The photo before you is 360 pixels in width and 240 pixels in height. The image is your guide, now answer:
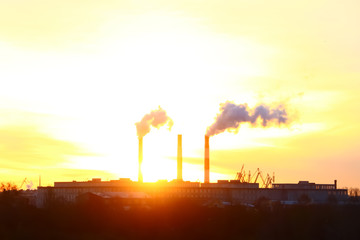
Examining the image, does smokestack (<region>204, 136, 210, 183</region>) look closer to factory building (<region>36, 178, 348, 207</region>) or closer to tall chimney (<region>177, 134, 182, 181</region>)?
factory building (<region>36, 178, 348, 207</region>)

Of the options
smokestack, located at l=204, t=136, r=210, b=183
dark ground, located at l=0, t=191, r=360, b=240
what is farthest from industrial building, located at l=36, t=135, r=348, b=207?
dark ground, located at l=0, t=191, r=360, b=240

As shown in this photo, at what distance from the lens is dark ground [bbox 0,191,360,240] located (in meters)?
52.4

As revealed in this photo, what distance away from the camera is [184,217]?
60281mm

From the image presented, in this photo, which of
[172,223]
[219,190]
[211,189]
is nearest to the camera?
[172,223]

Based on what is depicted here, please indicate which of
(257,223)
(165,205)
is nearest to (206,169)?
(165,205)

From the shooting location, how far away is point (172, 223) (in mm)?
58094

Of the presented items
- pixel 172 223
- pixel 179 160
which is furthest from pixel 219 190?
pixel 172 223

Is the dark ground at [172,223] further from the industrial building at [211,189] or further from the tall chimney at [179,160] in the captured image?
the industrial building at [211,189]

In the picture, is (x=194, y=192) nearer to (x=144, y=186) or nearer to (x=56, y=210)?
(x=144, y=186)

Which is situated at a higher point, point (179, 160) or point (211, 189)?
point (179, 160)

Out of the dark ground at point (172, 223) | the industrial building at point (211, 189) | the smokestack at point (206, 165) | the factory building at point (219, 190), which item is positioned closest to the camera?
the dark ground at point (172, 223)

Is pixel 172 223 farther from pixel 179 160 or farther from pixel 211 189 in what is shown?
pixel 211 189

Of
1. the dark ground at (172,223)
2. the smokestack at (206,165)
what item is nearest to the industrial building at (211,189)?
the smokestack at (206,165)

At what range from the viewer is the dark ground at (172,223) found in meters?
52.4
